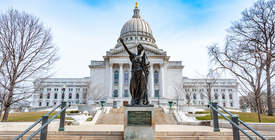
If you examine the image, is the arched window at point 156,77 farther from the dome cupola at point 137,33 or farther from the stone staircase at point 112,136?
the stone staircase at point 112,136

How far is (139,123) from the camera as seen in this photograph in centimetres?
659

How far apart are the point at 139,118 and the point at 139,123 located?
0.18 m

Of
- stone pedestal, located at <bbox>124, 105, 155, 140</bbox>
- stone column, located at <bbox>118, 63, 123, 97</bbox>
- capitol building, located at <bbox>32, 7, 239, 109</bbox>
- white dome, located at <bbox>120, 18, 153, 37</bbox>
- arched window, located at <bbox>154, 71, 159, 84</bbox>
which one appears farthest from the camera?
white dome, located at <bbox>120, 18, 153, 37</bbox>

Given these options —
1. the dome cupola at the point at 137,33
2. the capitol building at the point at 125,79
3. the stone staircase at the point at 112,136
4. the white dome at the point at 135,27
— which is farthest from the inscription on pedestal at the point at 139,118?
the white dome at the point at 135,27

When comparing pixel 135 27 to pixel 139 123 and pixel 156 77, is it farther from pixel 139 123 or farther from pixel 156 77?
pixel 139 123

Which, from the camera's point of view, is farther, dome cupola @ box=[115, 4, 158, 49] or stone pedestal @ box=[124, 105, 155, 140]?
dome cupola @ box=[115, 4, 158, 49]

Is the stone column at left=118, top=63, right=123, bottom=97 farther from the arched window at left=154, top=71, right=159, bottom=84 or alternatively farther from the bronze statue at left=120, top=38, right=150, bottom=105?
the bronze statue at left=120, top=38, right=150, bottom=105

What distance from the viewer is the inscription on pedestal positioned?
21.6ft

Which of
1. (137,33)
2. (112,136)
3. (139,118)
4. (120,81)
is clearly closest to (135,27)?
(137,33)

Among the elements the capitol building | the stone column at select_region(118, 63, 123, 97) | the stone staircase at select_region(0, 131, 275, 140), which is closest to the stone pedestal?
the stone staircase at select_region(0, 131, 275, 140)

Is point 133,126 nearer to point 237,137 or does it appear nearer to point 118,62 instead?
point 237,137

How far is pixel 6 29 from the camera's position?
1535cm

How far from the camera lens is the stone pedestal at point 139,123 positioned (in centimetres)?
649

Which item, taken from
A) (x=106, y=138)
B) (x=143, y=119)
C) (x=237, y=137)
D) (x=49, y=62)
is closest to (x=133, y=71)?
(x=143, y=119)
